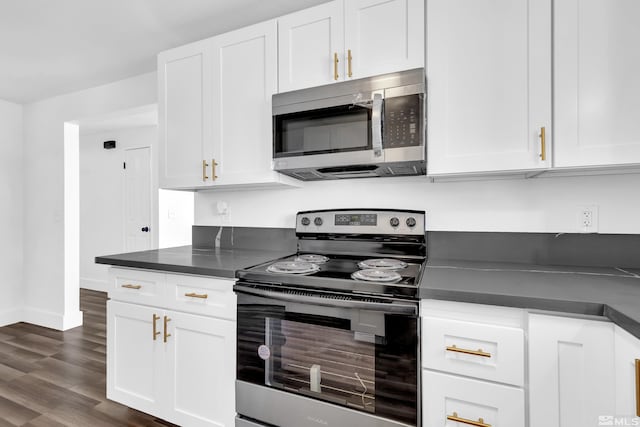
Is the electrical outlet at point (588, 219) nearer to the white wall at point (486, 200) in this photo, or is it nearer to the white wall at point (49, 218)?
the white wall at point (486, 200)

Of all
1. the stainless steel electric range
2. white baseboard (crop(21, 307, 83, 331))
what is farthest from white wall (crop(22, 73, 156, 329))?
the stainless steel electric range

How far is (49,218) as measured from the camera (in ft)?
11.7

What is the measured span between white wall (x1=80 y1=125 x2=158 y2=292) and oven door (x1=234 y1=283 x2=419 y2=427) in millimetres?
3769

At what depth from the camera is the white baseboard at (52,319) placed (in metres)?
3.43

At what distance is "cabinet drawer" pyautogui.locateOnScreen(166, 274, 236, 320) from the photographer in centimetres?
155

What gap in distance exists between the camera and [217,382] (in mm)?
1578

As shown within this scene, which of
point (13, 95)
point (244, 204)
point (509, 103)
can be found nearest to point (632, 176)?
point (509, 103)

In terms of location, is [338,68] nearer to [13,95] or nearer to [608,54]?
[608,54]

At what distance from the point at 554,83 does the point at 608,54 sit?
7.2 inches

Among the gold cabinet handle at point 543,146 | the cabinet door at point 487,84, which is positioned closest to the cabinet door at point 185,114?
the cabinet door at point 487,84

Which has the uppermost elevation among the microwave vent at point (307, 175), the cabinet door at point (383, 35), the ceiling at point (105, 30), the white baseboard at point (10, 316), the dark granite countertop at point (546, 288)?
the ceiling at point (105, 30)

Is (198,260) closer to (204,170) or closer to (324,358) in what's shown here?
(204,170)

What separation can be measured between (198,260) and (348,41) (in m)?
1.37

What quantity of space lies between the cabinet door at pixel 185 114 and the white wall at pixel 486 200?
492 millimetres
